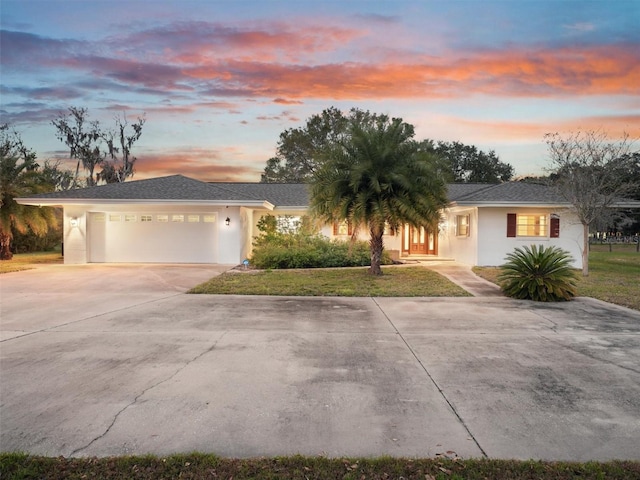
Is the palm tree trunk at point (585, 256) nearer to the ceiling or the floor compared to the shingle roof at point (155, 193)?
nearer to the floor

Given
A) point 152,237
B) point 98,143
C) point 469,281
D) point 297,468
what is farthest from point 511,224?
point 98,143

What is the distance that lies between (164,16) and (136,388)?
11.2 m

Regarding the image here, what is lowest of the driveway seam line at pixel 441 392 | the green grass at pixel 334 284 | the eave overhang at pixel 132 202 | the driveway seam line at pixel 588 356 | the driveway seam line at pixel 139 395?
the driveway seam line at pixel 139 395

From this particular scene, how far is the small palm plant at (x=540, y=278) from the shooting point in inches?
398

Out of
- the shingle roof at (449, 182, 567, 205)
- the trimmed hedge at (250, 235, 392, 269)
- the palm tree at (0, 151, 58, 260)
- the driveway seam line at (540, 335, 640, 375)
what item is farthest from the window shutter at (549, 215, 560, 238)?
the palm tree at (0, 151, 58, 260)

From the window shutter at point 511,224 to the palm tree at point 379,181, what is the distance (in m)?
5.21

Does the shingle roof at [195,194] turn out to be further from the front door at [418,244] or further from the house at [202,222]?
the front door at [418,244]

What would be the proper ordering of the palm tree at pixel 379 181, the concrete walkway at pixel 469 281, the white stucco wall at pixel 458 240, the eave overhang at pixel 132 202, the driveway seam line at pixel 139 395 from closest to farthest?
the driveway seam line at pixel 139 395, the concrete walkway at pixel 469 281, the palm tree at pixel 379 181, the eave overhang at pixel 132 202, the white stucco wall at pixel 458 240

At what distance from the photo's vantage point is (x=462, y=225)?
19484 mm

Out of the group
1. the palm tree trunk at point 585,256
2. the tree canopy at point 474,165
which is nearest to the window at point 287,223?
the palm tree trunk at point 585,256

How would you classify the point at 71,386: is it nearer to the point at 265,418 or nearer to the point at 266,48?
the point at 265,418

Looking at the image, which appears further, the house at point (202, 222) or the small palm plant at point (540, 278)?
the house at point (202, 222)

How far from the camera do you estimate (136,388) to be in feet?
14.7

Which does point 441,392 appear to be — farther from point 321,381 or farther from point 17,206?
point 17,206
